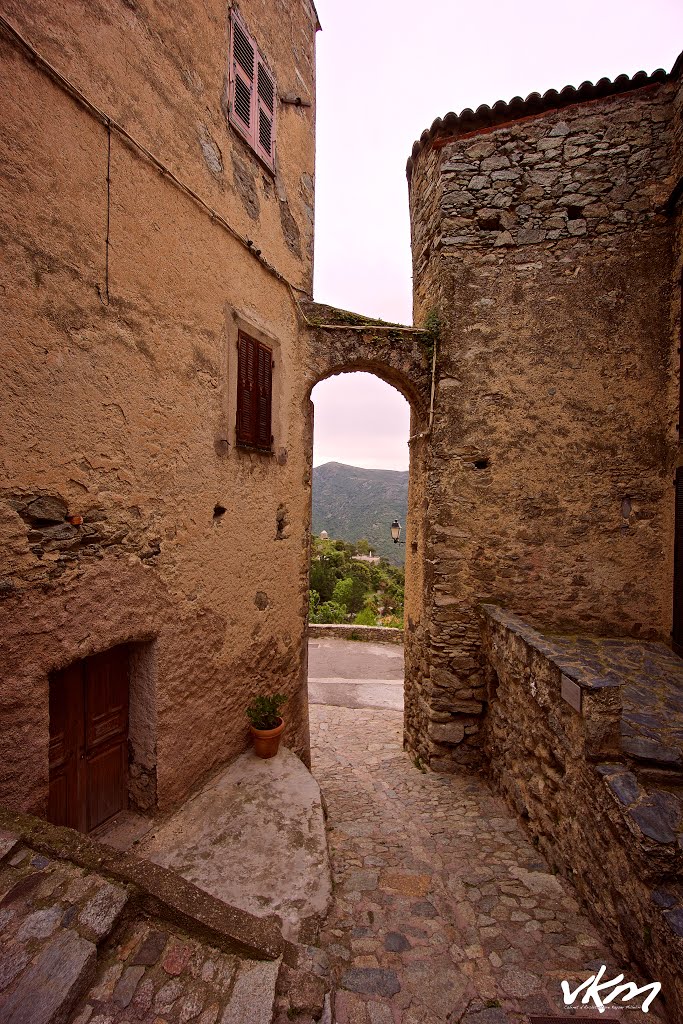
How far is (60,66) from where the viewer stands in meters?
2.67

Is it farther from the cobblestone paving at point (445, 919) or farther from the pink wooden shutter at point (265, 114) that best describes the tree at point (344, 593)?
the pink wooden shutter at point (265, 114)

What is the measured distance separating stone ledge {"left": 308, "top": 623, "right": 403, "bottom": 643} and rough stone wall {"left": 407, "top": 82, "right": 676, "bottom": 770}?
6.92m

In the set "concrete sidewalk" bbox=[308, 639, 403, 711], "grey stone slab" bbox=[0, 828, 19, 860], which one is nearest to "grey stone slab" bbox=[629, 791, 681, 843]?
"grey stone slab" bbox=[0, 828, 19, 860]

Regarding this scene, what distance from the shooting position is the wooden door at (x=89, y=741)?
305cm

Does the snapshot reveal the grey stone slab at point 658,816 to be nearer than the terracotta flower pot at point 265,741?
Yes

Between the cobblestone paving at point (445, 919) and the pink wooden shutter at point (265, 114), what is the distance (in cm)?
709

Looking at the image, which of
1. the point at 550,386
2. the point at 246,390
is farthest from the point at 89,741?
the point at 550,386

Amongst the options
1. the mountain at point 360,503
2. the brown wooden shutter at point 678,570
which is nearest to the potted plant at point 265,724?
the brown wooden shutter at point 678,570

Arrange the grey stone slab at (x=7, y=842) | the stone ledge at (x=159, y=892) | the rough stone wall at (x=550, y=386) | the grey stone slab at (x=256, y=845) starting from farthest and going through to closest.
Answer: the rough stone wall at (x=550, y=386), the grey stone slab at (x=256, y=845), the stone ledge at (x=159, y=892), the grey stone slab at (x=7, y=842)

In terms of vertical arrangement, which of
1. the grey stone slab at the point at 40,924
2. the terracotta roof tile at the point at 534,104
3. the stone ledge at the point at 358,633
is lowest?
the stone ledge at the point at 358,633

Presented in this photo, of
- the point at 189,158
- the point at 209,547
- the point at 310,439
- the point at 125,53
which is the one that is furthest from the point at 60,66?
the point at 310,439

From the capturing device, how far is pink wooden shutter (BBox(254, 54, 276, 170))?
4797 mm

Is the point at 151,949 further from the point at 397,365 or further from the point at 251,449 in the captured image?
the point at 397,365

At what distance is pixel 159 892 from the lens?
6.76ft
